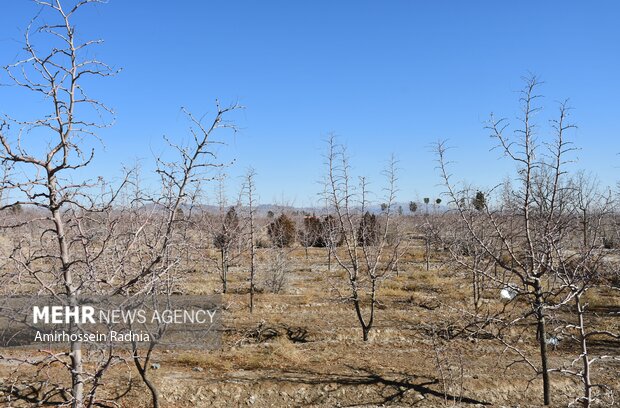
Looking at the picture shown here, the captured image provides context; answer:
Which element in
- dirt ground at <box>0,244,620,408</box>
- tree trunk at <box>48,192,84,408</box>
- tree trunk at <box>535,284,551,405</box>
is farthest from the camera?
dirt ground at <box>0,244,620,408</box>

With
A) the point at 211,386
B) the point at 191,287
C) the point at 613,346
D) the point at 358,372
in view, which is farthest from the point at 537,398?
the point at 191,287

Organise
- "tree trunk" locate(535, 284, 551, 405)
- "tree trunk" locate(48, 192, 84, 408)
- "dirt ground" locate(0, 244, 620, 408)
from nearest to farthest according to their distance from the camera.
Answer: "tree trunk" locate(48, 192, 84, 408) → "tree trunk" locate(535, 284, 551, 405) → "dirt ground" locate(0, 244, 620, 408)

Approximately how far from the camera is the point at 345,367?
10062 millimetres

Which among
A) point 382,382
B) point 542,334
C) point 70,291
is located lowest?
point 382,382

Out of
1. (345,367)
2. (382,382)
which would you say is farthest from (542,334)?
(345,367)

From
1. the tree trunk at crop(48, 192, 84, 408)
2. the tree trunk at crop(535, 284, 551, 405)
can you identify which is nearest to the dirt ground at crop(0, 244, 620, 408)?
the tree trunk at crop(535, 284, 551, 405)

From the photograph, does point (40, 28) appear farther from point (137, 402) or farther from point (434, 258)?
point (434, 258)

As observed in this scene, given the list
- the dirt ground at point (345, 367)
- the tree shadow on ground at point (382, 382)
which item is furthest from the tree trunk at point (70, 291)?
the tree shadow on ground at point (382, 382)

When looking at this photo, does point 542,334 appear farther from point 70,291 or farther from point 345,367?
point 70,291

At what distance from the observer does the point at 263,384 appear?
9008 millimetres

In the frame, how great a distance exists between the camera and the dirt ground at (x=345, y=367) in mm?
8641

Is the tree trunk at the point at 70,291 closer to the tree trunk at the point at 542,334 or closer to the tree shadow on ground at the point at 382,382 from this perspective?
the tree shadow on ground at the point at 382,382

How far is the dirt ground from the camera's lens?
864 cm

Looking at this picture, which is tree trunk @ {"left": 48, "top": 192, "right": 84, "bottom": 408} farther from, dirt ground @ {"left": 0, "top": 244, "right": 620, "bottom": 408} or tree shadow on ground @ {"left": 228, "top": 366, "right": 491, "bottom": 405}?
tree shadow on ground @ {"left": 228, "top": 366, "right": 491, "bottom": 405}
